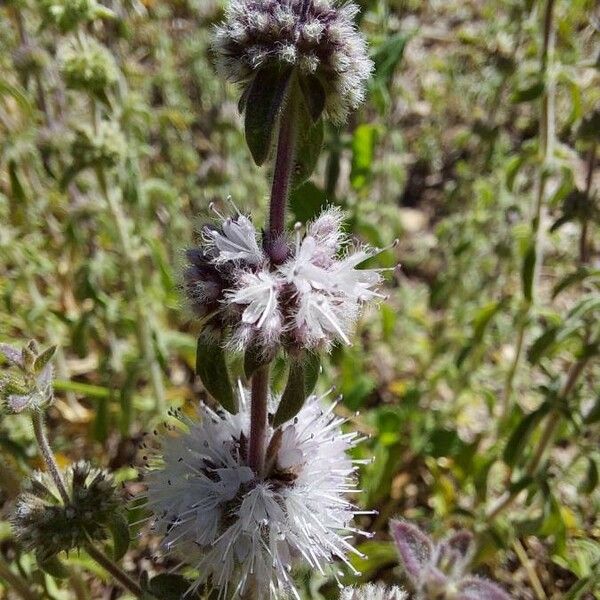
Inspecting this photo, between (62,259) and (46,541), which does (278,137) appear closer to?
(46,541)

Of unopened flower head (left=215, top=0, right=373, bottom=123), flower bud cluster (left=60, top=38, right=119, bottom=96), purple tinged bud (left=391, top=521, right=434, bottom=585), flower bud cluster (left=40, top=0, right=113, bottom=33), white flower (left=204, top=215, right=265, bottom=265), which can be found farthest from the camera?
flower bud cluster (left=60, top=38, right=119, bottom=96)

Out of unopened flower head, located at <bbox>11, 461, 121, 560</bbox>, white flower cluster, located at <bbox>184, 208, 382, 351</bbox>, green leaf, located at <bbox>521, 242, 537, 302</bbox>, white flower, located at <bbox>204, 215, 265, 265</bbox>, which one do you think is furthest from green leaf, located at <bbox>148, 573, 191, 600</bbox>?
green leaf, located at <bbox>521, 242, 537, 302</bbox>

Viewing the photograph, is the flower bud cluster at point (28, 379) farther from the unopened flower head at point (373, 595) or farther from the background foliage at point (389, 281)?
the unopened flower head at point (373, 595)

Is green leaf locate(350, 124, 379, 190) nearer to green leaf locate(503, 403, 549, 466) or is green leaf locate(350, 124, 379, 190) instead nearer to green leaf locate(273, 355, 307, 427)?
green leaf locate(503, 403, 549, 466)

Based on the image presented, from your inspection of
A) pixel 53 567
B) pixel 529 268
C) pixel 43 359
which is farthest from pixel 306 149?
pixel 529 268

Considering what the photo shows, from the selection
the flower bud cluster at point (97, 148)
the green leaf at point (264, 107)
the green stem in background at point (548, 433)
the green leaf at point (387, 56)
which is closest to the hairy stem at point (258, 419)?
the green leaf at point (264, 107)

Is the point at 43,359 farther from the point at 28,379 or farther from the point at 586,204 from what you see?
the point at 586,204
